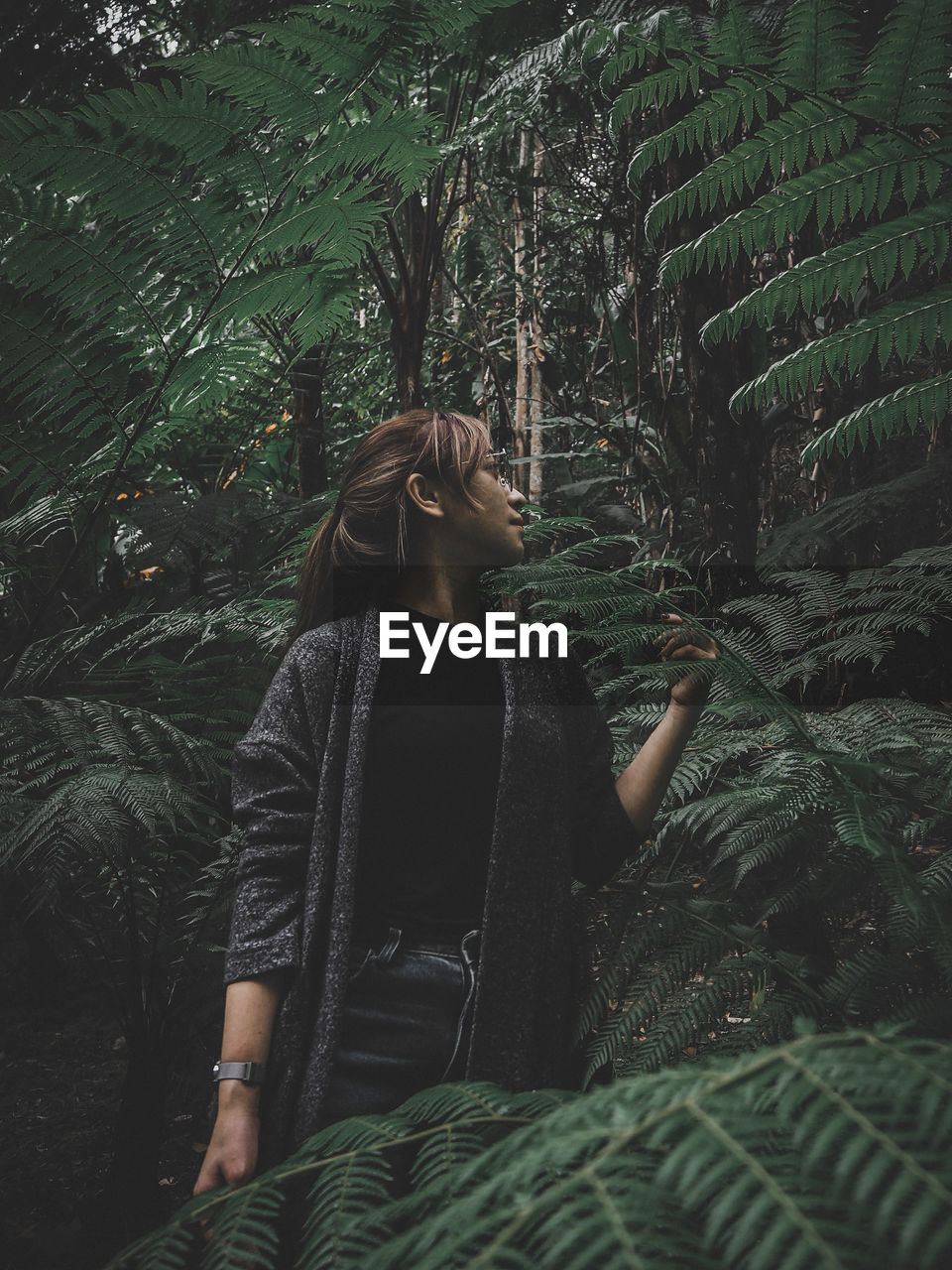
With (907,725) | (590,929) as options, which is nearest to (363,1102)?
(590,929)

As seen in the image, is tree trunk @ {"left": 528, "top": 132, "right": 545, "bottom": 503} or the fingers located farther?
tree trunk @ {"left": 528, "top": 132, "right": 545, "bottom": 503}

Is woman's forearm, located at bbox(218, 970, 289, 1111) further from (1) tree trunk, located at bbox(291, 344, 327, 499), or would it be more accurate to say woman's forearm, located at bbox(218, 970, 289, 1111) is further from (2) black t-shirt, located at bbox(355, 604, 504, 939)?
(1) tree trunk, located at bbox(291, 344, 327, 499)

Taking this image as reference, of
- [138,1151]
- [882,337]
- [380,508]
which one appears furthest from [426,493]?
[138,1151]

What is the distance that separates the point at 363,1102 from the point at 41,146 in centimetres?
138

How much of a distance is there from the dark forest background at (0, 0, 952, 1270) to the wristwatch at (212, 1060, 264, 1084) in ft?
0.40

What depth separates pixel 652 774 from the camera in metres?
1.22

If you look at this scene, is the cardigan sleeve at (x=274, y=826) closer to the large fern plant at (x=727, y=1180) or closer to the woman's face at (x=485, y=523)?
the woman's face at (x=485, y=523)

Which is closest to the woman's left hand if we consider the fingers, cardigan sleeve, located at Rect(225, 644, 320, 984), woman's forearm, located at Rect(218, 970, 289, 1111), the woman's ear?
the fingers

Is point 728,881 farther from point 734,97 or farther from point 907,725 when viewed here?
point 734,97

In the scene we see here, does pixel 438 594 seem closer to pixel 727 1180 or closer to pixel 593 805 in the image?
pixel 593 805

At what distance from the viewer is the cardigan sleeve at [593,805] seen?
1.22m

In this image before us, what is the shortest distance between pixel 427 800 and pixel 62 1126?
1.57 meters

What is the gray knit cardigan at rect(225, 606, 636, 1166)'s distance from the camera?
1.08 m

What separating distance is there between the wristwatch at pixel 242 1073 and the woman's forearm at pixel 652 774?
591 mm
